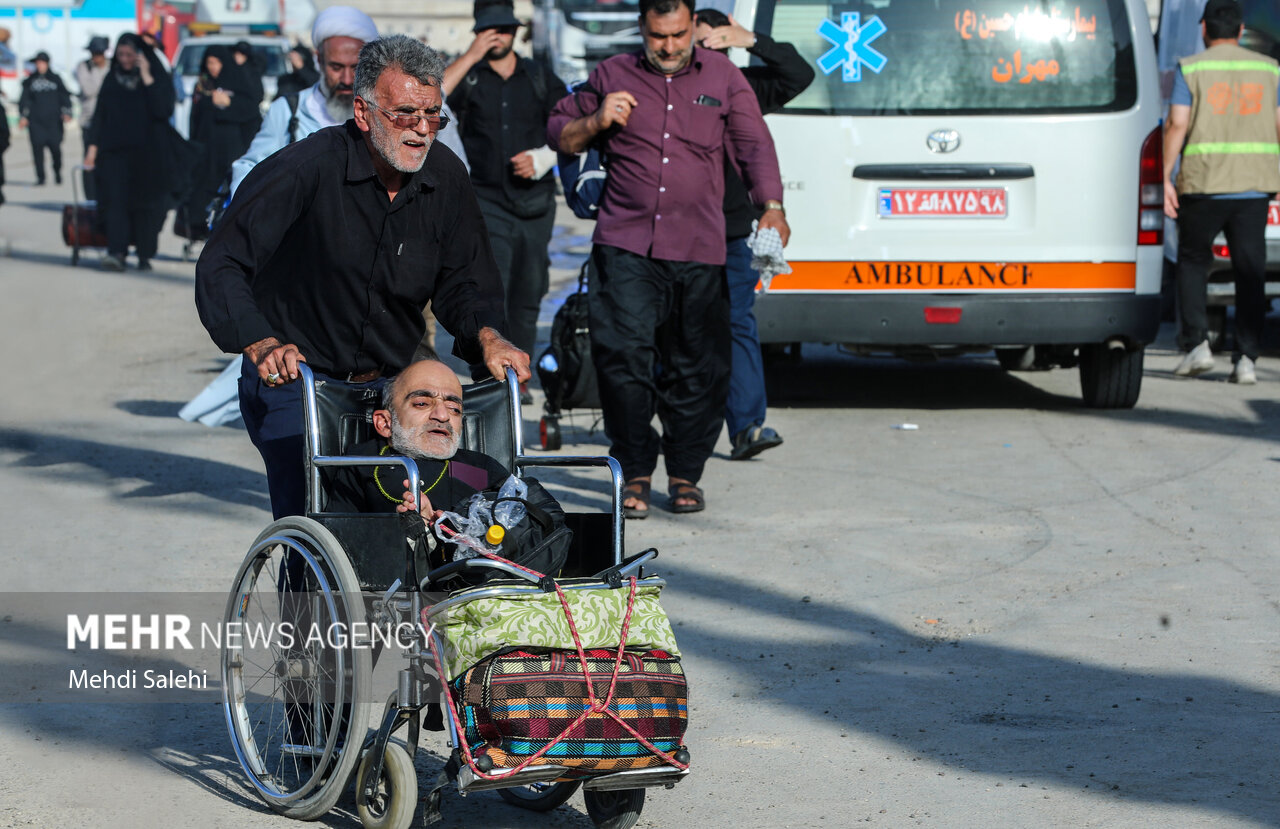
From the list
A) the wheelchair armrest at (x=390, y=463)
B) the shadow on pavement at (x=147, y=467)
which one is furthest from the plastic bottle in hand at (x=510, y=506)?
the shadow on pavement at (x=147, y=467)

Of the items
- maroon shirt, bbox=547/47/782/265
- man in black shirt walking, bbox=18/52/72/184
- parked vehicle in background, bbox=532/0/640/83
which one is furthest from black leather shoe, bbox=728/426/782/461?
man in black shirt walking, bbox=18/52/72/184

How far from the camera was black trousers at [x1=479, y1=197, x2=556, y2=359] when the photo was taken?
9.28 metres

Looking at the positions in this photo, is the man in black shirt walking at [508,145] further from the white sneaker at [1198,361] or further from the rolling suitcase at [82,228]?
the rolling suitcase at [82,228]

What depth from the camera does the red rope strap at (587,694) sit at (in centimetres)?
357

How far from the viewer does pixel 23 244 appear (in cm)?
1978

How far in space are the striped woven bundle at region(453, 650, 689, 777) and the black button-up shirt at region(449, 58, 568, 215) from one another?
19.0 ft

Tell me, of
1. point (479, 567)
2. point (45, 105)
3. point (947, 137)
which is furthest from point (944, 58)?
point (45, 105)

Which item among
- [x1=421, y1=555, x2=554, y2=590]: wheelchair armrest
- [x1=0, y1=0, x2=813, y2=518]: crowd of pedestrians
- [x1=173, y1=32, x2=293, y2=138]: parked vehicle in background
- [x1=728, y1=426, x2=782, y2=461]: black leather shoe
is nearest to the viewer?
[x1=421, y1=555, x2=554, y2=590]: wheelchair armrest

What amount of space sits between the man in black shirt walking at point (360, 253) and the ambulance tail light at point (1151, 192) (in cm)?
526

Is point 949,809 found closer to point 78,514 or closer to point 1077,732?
point 1077,732

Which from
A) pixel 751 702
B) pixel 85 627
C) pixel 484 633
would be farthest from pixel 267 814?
pixel 85 627

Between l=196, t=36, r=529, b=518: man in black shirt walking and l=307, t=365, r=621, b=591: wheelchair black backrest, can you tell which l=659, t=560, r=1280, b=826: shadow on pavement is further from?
l=196, t=36, r=529, b=518: man in black shirt walking

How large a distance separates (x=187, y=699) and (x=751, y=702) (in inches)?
59.8

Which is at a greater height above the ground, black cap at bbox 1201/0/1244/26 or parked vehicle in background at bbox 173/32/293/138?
black cap at bbox 1201/0/1244/26
